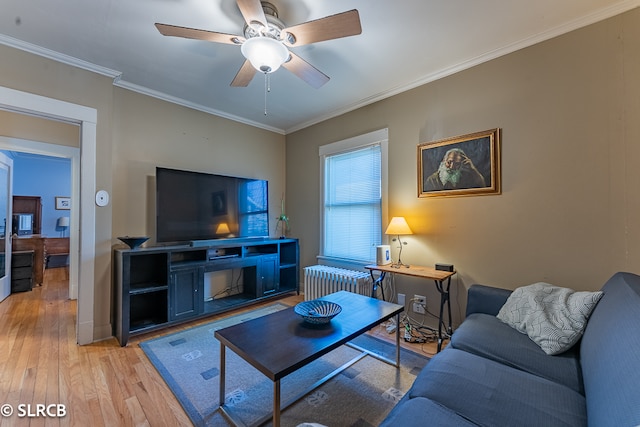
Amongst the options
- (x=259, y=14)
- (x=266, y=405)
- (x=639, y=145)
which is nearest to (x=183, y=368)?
(x=266, y=405)

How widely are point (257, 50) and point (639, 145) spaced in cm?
261

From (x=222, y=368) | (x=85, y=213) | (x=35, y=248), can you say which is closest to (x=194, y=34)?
(x=85, y=213)

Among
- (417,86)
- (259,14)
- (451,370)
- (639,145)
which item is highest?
(417,86)

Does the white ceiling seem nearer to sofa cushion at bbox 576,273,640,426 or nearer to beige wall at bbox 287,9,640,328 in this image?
beige wall at bbox 287,9,640,328

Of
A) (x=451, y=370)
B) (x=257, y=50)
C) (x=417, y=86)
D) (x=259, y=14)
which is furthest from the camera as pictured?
(x=417, y=86)

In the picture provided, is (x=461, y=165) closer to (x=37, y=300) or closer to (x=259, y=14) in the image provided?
(x=259, y=14)

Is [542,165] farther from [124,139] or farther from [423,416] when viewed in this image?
[124,139]

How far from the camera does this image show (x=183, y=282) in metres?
2.89

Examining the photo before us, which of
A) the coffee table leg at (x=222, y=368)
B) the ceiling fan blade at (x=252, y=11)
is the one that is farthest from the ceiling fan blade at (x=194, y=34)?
the coffee table leg at (x=222, y=368)

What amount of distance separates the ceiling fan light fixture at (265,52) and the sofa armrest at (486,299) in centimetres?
225

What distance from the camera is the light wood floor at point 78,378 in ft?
5.18

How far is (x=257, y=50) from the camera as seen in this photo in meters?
1.75

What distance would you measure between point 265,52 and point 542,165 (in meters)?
2.28

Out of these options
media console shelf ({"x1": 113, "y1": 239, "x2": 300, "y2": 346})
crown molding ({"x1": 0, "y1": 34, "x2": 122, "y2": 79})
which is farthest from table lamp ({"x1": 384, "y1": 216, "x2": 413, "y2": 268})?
crown molding ({"x1": 0, "y1": 34, "x2": 122, "y2": 79})
